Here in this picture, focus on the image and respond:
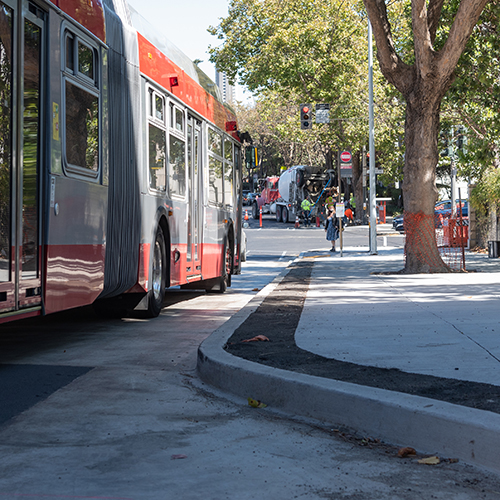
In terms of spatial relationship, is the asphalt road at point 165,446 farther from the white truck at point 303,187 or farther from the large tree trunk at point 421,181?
the white truck at point 303,187

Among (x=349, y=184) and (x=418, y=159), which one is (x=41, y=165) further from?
(x=349, y=184)

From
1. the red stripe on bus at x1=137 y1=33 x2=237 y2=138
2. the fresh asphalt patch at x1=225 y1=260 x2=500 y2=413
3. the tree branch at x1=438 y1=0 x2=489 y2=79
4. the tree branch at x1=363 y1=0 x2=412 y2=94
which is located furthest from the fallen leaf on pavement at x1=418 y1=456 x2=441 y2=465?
the tree branch at x1=363 y1=0 x2=412 y2=94

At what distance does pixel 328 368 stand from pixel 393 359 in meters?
0.70

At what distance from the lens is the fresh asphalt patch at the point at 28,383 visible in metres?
5.73

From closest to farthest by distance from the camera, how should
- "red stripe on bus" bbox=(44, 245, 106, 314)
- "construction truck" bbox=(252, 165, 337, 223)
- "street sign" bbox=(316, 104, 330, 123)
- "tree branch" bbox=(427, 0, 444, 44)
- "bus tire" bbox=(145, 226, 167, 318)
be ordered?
"red stripe on bus" bbox=(44, 245, 106, 314) → "bus tire" bbox=(145, 226, 167, 318) → "tree branch" bbox=(427, 0, 444, 44) → "street sign" bbox=(316, 104, 330, 123) → "construction truck" bbox=(252, 165, 337, 223)

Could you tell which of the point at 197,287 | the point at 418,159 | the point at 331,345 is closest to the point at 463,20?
the point at 418,159

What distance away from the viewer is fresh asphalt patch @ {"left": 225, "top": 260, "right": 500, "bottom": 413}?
5238mm

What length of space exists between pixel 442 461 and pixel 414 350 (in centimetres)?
280

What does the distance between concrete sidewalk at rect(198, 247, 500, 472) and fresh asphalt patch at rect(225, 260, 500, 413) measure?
0.16 metres

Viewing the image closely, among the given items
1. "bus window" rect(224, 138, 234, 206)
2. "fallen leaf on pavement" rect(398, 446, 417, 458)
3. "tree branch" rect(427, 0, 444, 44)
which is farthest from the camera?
"tree branch" rect(427, 0, 444, 44)

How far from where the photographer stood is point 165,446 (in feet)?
15.5

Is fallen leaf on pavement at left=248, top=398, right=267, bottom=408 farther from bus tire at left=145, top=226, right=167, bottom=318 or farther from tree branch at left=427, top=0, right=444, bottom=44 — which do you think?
tree branch at left=427, top=0, right=444, bottom=44

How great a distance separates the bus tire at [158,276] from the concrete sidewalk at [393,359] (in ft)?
4.10

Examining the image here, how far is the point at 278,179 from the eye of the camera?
59.8 meters
